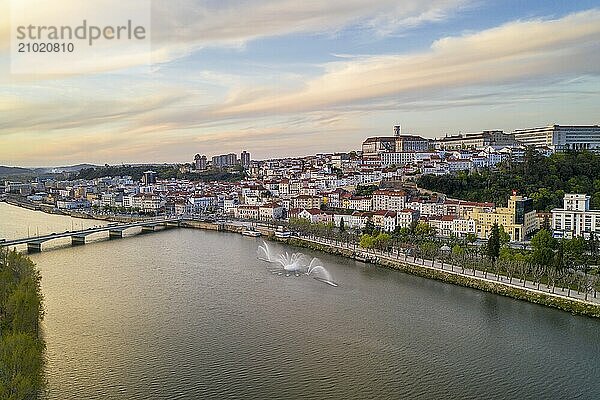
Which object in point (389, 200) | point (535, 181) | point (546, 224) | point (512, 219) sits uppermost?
point (535, 181)

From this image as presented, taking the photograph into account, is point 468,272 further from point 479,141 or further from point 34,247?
point 479,141

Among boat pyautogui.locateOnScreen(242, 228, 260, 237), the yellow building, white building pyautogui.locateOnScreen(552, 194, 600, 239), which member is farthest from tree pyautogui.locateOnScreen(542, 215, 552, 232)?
boat pyautogui.locateOnScreen(242, 228, 260, 237)

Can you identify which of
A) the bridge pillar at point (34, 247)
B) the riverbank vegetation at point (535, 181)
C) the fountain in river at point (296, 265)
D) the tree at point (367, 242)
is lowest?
the fountain in river at point (296, 265)

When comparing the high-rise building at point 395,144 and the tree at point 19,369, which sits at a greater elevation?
the high-rise building at point 395,144

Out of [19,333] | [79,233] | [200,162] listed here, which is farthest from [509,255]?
[200,162]

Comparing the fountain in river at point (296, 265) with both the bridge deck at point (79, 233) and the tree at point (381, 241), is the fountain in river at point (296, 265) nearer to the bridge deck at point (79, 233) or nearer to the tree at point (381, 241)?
the tree at point (381, 241)

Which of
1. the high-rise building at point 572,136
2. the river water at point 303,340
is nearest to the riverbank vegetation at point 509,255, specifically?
the river water at point 303,340

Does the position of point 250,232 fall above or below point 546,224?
below

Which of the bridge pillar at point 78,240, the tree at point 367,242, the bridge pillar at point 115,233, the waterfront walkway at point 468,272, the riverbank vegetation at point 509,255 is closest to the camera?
the waterfront walkway at point 468,272

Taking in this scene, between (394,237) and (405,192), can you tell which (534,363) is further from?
(405,192)
